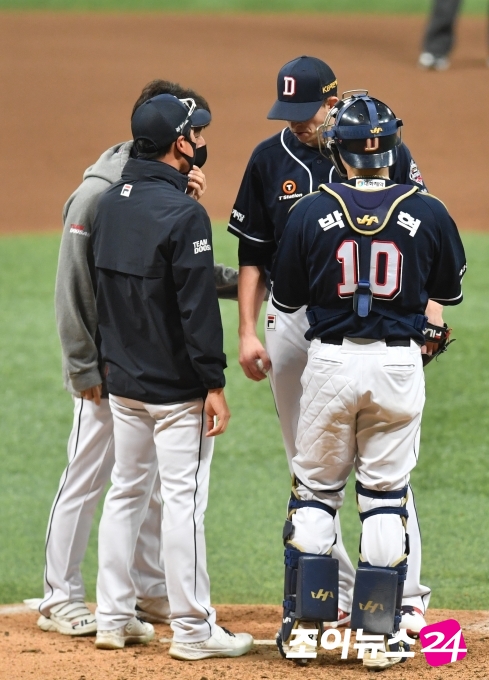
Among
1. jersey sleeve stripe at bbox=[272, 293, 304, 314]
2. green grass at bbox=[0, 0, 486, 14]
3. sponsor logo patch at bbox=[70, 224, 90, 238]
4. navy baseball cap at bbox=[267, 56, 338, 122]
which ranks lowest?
jersey sleeve stripe at bbox=[272, 293, 304, 314]

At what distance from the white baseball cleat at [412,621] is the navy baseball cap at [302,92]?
1.72 m

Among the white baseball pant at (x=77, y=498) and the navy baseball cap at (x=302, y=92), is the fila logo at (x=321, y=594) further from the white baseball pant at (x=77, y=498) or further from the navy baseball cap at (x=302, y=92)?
the navy baseball cap at (x=302, y=92)

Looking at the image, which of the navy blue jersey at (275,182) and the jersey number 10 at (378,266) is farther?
the navy blue jersey at (275,182)

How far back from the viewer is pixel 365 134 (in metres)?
3.13

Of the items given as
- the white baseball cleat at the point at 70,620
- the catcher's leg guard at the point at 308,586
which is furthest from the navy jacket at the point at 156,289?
the white baseball cleat at the point at 70,620

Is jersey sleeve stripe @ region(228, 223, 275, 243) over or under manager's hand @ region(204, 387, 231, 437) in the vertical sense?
over

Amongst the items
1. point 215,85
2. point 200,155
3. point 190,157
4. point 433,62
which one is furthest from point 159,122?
point 433,62

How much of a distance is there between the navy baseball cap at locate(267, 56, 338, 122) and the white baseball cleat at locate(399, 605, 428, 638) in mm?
1721

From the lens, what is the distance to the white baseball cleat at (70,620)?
3770 millimetres

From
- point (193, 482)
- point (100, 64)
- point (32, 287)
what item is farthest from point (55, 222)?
point (193, 482)

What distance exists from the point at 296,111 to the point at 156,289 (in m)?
0.81

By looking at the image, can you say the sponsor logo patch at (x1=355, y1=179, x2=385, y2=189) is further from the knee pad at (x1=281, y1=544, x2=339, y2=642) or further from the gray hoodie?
the knee pad at (x1=281, y1=544, x2=339, y2=642)

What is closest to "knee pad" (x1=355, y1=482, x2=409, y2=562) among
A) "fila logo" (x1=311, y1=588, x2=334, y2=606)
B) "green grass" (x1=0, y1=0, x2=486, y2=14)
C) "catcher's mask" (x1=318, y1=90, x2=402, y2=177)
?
"fila logo" (x1=311, y1=588, x2=334, y2=606)

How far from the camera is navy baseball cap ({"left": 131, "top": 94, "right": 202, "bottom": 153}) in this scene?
3346 millimetres
